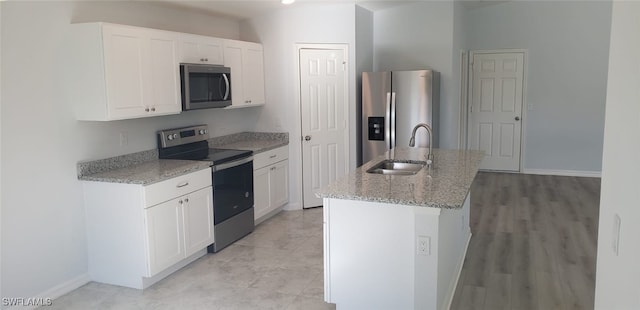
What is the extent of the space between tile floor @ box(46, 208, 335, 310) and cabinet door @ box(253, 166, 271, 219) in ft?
1.65

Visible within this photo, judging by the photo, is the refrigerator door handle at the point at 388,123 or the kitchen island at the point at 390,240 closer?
the kitchen island at the point at 390,240

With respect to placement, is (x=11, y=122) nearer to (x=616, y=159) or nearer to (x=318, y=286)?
(x=318, y=286)

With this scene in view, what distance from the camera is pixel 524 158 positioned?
302 inches

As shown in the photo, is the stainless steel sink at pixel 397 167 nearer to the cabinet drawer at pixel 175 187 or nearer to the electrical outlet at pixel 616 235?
the cabinet drawer at pixel 175 187

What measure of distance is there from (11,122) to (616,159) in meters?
3.31

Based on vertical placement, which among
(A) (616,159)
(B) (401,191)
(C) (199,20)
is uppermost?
(C) (199,20)

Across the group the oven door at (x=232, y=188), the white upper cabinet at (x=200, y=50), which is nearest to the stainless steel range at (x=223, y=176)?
the oven door at (x=232, y=188)

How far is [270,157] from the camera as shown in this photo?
17.6 ft

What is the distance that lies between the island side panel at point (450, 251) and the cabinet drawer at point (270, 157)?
2.11 meters

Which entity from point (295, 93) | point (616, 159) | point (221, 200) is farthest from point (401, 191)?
point (295, 93)

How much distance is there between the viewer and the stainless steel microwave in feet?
14.0

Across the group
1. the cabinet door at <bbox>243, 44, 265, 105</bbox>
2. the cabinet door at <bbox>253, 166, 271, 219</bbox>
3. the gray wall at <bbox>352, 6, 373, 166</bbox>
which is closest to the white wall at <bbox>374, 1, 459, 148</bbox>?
the gray wall at <bbox>352, 6, 373, 166</bbox>

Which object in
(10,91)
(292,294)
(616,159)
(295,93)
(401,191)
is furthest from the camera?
(295,93)

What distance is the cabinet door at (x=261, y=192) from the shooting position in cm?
506
